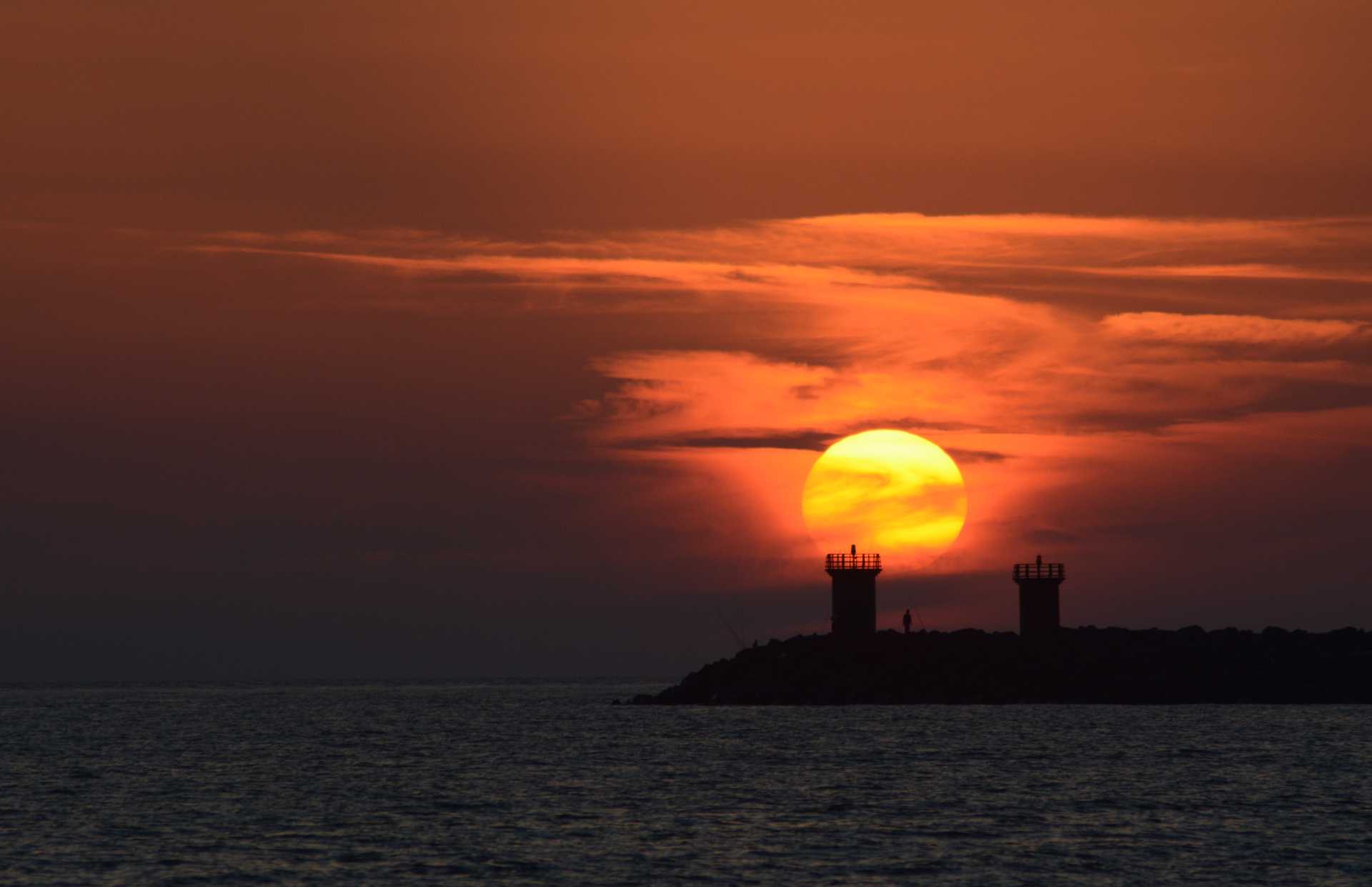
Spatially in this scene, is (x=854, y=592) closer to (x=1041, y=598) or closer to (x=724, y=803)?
(x=1041, y=598)

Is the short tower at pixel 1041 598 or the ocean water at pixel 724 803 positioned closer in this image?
the ocean water at pixel 724 803

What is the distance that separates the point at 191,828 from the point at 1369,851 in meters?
28.9

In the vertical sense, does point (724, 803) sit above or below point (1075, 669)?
below

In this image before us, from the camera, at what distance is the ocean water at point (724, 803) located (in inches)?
1614

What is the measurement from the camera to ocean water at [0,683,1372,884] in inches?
1614

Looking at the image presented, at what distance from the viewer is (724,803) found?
176ft

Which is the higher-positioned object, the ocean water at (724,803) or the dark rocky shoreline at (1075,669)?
the dark rocky shoreline at (1075,669)

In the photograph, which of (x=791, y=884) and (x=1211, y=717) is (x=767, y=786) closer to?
(x=791, y=884)

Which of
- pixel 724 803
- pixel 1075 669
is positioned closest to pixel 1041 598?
pixel 1075 669

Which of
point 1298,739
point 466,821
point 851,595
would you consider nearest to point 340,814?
point 466,821

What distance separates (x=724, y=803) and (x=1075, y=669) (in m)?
51.2

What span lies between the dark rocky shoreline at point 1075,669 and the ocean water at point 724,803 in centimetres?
505

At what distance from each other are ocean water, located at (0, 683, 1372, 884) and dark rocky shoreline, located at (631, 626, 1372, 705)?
199 inches

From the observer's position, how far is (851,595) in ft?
340
